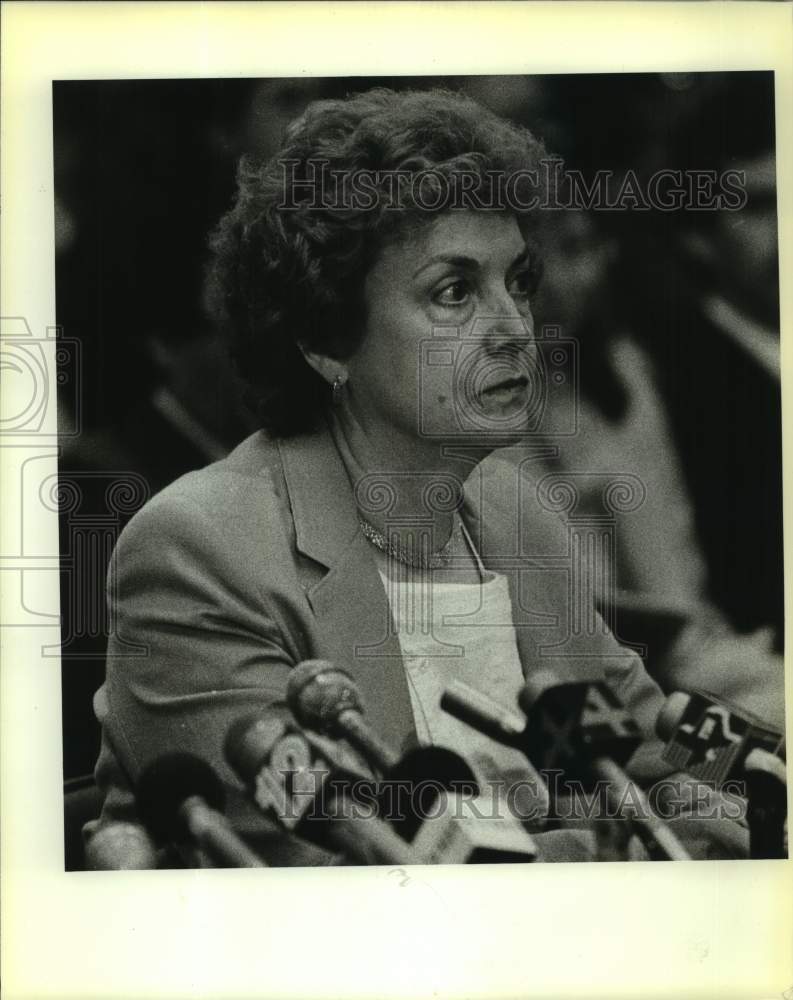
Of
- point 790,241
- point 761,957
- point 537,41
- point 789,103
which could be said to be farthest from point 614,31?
point 761,957

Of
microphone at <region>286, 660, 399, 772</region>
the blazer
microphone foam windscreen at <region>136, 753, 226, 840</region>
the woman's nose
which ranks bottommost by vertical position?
microphone foam windscreen at <region>136, 753, 226, 840</region>

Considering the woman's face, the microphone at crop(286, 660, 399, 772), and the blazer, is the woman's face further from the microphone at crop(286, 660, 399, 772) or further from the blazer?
the microphone at crop(286, 660, 399, 772)

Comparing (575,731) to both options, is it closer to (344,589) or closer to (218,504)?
(344,589)

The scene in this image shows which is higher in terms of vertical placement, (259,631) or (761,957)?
(259,631)

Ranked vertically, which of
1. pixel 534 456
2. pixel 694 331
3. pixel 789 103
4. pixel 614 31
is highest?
pixel 614 31

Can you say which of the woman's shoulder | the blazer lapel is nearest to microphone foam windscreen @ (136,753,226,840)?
the blazer lapel

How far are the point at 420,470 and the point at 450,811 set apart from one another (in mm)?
850

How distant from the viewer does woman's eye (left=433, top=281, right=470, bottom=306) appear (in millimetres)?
2814

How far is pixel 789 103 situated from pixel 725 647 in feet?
4.57

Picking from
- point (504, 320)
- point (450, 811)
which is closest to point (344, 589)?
point (450, 811)

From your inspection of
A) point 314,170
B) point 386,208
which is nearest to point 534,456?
point 386,208

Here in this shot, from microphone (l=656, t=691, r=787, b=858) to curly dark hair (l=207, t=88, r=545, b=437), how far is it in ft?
4.08

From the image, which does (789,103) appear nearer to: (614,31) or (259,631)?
(614,31)

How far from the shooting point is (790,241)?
2885 millimetres
